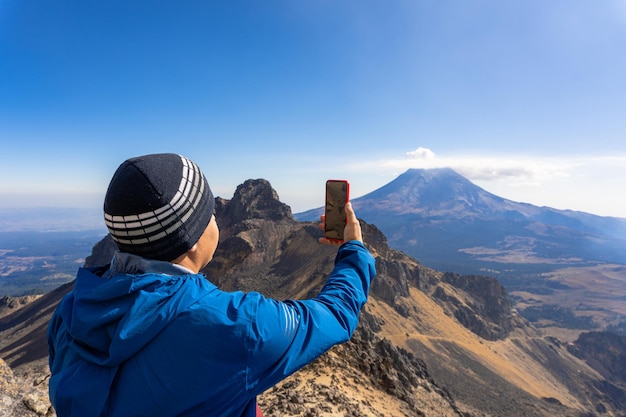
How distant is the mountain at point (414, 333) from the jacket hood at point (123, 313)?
34.7ft

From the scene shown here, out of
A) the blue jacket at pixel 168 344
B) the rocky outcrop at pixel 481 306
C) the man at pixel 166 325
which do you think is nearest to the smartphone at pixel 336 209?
the man at pixel 166 325

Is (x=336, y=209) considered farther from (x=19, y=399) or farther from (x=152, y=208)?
(x=19, y=399)

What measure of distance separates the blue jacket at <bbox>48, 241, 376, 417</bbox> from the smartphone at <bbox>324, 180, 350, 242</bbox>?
1158 millimetres

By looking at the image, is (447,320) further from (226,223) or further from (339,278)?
(339,278)

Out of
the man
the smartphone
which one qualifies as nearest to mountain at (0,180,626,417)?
the smartphone

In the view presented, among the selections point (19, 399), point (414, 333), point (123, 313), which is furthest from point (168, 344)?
point (414, 333)

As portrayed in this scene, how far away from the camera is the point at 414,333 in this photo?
44031 mm

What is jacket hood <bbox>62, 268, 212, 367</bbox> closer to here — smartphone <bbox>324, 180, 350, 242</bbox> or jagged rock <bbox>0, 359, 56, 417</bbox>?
smartphone <bbox>324, 180, 350, 242</bbox>

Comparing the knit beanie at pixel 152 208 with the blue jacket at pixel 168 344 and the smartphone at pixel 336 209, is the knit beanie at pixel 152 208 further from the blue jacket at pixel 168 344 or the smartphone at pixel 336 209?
the smartphone at pixel 336 209

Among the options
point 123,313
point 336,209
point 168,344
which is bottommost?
point 168,344

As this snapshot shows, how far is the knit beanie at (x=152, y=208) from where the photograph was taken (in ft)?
5.16

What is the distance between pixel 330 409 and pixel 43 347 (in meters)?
42.3

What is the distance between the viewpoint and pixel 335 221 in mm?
2750

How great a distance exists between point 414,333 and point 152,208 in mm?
47121
